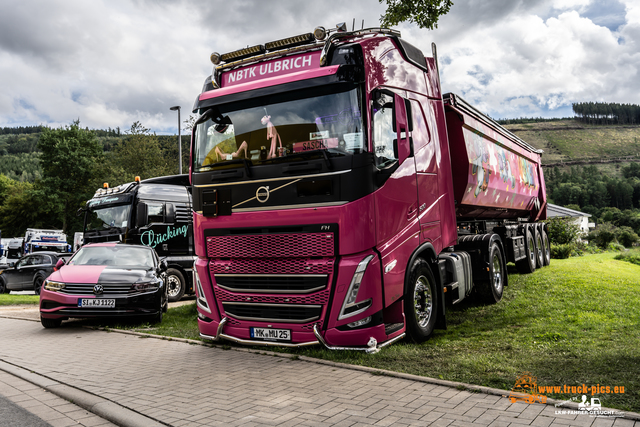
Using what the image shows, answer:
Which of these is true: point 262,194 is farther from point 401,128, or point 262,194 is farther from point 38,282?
point 38,282

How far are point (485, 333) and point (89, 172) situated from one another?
50.2 m

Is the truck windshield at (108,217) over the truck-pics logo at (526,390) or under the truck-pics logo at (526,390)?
over

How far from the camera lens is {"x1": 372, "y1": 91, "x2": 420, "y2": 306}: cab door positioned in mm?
5754

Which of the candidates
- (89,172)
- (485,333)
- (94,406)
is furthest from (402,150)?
(89,172)

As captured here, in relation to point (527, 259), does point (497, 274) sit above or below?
below

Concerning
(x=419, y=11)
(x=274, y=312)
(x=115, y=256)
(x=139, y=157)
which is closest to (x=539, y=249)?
(x=419, y=11)

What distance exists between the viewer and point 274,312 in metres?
5.99

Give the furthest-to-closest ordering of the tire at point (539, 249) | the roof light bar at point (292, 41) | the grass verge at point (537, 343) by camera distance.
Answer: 1. the tire at point (539, 249)
2. the roof light bar at point (292, 41)
3. the grass verge at point (537, 343)

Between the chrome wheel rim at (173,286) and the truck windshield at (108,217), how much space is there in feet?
6.95

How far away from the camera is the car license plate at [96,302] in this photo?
8.73m

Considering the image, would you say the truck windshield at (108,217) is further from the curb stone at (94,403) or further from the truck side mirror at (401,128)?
the truck side mirror at (401,128)

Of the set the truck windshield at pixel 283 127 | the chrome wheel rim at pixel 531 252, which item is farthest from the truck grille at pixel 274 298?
the chrome wheel rim at pixel 531 252

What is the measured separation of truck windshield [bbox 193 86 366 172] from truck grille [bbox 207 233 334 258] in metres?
0.93

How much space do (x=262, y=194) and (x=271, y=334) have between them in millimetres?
1695
